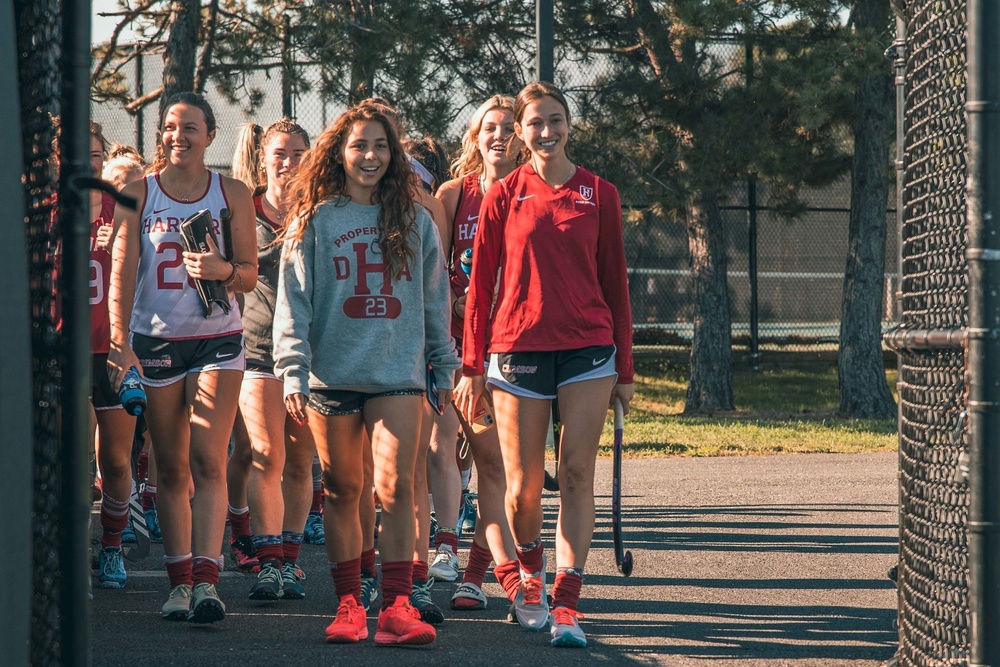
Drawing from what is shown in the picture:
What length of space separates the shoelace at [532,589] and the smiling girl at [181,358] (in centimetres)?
127

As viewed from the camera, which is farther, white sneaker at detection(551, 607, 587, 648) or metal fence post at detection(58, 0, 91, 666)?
white sneaker at detection(551, 607, 587, 648)

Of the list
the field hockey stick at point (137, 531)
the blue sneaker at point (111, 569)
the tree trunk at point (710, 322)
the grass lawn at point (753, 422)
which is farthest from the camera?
the tree trunk at point (710, 322)

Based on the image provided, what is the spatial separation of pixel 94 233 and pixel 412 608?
2719mm

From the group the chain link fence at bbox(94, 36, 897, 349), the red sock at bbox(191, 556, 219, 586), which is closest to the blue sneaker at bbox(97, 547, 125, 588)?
the red sock at bbox(191, 556, 219, 586)

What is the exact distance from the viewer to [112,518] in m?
6.29

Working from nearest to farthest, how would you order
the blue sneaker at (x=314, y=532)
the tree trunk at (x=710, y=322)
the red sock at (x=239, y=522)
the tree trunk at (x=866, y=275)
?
the red sock at (x=239, y=522)
the blue sneaker at (x=314, y=532)
the tree trunk at (x=866, y=275)
the tree trunk at (x=710, y=322)

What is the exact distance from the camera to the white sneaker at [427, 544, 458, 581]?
6.36 m

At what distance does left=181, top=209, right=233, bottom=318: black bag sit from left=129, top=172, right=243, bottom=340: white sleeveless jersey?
0.04 m

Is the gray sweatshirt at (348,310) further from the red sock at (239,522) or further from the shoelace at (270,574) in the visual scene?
the red sock at (239,522)

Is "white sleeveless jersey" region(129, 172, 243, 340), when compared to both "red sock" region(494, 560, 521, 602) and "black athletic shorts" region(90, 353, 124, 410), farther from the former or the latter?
"red sock" region(494, 560, 521, 602)

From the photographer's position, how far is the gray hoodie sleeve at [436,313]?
5293 millimetres

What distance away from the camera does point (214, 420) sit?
5473mm

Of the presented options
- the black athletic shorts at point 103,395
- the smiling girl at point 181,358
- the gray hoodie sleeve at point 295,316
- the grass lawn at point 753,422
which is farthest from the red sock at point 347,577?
the grass lawn at point 753,422

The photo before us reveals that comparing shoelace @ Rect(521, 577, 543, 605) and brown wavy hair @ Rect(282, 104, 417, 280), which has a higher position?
brown wavy hair @ Rect(282, 104, 417, 280)
